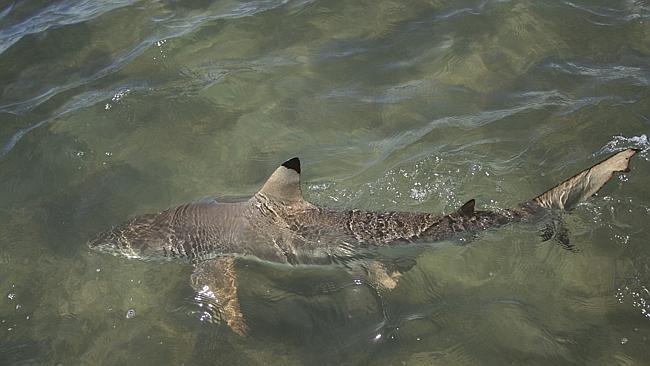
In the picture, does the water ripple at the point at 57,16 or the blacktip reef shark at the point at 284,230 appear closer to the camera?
the blacktip reef shark at the point at 284,230

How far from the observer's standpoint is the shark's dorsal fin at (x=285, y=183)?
5.27m

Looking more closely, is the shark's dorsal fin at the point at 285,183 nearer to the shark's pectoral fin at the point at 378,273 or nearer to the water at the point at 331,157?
the water at the point at 331,157

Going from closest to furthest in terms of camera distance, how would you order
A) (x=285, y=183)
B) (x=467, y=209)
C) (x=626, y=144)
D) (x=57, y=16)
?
1. (x=467, y=209)
2. (x=285, y=183)
3. (x=626, y=144)
4. (x=57, y=16)

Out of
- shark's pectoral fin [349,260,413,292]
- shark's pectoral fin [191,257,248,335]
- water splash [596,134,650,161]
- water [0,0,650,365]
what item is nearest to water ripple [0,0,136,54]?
water [0,0,650,365]

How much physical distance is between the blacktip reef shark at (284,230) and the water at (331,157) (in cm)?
15

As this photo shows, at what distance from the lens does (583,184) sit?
195 inches

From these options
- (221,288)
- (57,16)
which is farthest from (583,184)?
(57,16)

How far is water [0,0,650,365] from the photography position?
5008 millimetres

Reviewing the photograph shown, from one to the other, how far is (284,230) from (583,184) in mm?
2659

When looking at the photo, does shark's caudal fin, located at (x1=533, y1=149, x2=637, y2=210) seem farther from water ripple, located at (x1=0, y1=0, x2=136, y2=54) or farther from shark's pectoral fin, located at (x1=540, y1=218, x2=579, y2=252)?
water ripple, located at (x1=0, y1=0, x2=136, y2=54)

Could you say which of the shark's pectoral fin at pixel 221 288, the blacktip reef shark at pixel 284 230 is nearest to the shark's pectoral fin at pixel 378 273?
the blacktip reef shark at pixel 284 230

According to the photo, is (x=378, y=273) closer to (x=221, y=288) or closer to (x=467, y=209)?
(x=467, y=209)

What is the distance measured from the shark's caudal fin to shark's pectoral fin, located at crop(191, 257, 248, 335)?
9.23ft

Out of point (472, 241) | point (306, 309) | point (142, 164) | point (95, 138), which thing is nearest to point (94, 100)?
point (95, 138)
